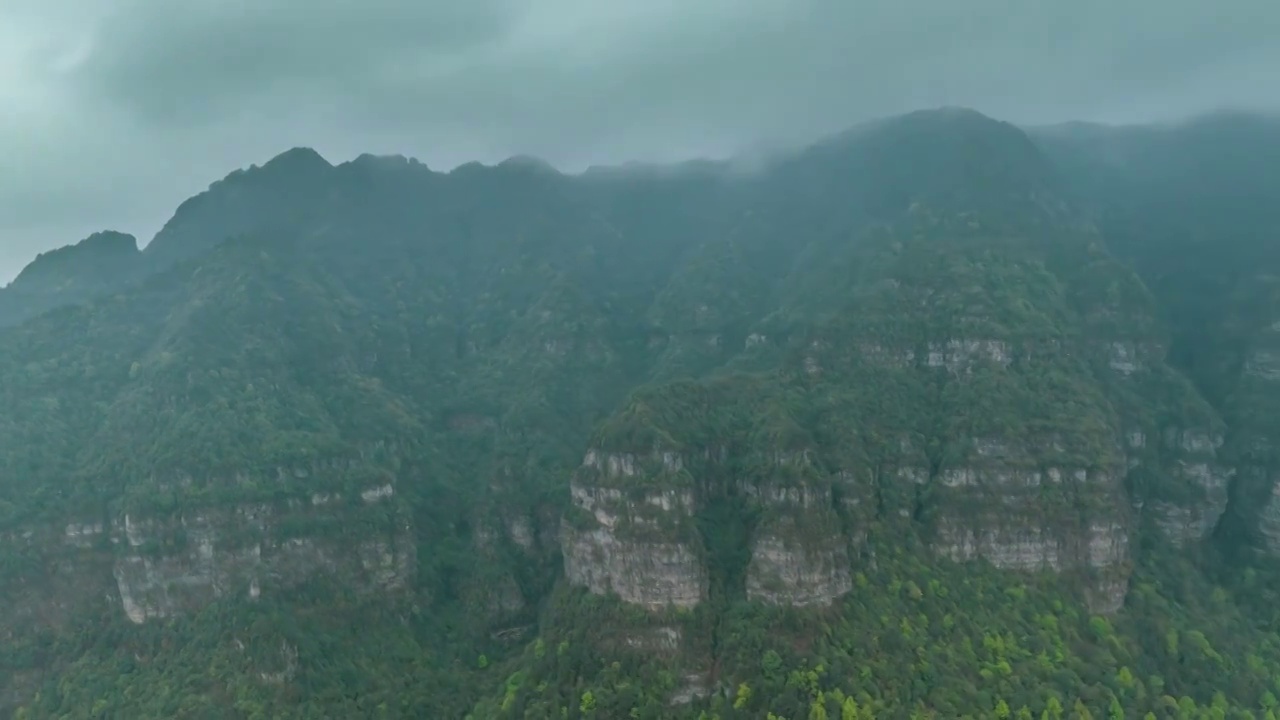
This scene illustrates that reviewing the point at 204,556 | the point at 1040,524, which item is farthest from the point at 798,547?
the point at 204,556

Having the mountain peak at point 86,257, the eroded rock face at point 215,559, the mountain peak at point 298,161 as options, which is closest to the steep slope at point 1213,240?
the eroded rock face at point 215,559

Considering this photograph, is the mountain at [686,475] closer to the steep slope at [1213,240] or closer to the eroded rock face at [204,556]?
the eroded rock face at [204,556]

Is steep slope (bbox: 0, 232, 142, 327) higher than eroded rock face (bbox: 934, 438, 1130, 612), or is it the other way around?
steep slope (bbox: 0, 232, 142, 327)

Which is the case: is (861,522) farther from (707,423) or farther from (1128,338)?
(1128,338)

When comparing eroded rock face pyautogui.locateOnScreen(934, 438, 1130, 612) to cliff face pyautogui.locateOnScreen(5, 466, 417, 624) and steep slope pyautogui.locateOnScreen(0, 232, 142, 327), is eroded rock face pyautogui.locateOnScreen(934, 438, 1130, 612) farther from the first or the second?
steep slope pyautogui.locateOnScreen(0, 232, 142, 327)

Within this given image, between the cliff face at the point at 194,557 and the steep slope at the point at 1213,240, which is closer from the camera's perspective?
the cliff face at the point at 194,557

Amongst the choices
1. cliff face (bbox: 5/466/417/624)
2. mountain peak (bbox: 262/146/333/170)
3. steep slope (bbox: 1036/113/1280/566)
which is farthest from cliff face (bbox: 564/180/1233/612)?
mountain peak (bbox: 262/146/333/170)

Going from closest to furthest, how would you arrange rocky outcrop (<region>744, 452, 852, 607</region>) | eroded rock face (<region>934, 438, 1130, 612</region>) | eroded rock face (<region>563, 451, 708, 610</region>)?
rocky outcrop (<region>744, 452, 852, 607</region>)
eroded rock face (<region>563, 451, 708, 610</region>)
eroded rock face (<region>934, 438, 1130, 612</region>)

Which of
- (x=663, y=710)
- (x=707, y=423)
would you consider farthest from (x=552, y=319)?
(x=663, y=710)
